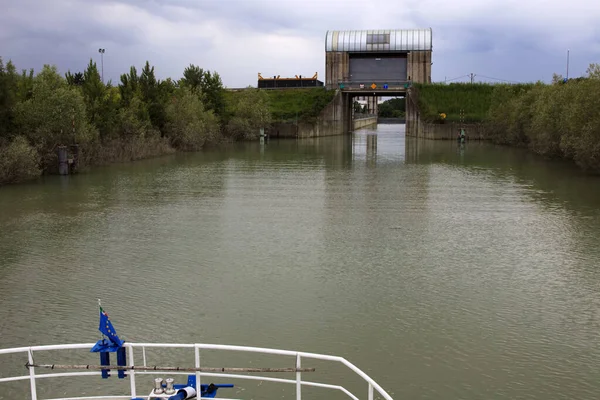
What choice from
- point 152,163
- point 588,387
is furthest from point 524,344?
point 152,163

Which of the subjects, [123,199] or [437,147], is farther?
[437,147]

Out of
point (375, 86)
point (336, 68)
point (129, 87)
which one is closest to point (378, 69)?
point (375, 86)

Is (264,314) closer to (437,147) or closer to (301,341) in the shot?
(301,341)

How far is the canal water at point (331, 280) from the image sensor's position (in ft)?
36.1

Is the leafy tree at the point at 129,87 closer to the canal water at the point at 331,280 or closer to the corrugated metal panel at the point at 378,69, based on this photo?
the canal water at the point at 331,280

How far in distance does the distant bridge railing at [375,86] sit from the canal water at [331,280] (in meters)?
51.6

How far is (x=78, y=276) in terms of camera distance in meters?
16.1

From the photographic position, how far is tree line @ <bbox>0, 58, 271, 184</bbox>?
34.5m

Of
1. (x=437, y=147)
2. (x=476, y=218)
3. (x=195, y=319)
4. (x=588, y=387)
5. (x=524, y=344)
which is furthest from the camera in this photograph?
(x=437, y=147)

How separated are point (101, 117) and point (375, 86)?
45303 millimetres

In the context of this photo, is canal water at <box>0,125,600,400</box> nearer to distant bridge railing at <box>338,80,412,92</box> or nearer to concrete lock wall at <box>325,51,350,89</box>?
distant bridge railing at <box>338,80,412,92</box>

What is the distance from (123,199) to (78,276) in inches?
493

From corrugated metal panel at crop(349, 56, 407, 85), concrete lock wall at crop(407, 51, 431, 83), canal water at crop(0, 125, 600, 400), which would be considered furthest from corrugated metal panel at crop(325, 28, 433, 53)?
canal water at crop(0, 125, 600, 400)

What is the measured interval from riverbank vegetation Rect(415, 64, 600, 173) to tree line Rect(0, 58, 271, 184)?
26960 millimetres
